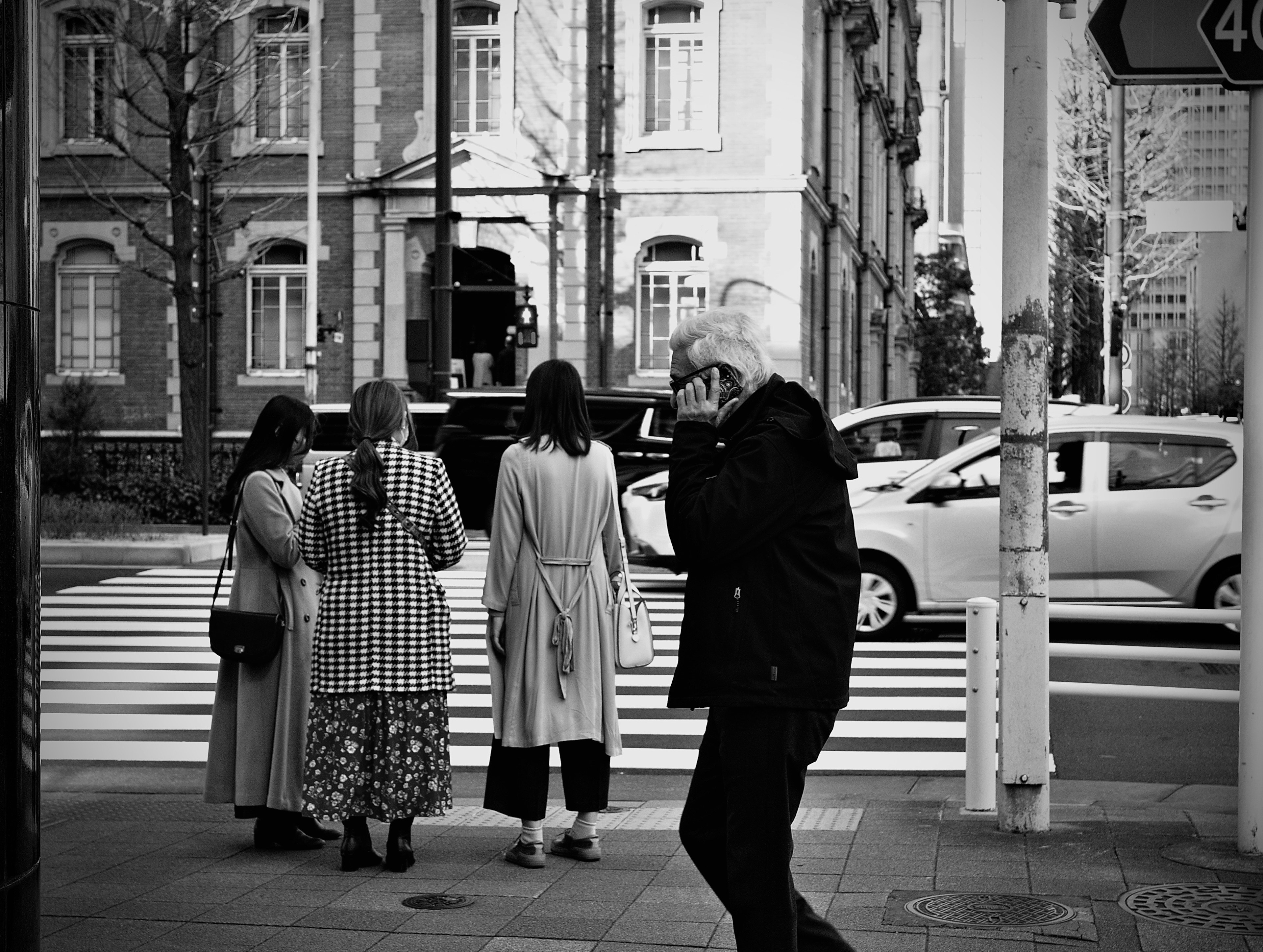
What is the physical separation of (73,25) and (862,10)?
18.0 metres

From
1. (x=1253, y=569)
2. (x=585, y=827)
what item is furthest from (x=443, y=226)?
(x=1253, y=569)

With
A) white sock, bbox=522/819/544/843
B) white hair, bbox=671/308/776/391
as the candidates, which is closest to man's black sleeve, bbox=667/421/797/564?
white hair, bbox=671/308/776/391

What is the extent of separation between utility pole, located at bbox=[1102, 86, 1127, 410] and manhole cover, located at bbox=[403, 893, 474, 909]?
25215 mm

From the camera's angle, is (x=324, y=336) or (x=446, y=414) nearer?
(x=446, y=414)

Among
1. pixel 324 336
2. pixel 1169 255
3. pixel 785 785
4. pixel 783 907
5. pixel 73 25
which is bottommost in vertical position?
pixel 783 907

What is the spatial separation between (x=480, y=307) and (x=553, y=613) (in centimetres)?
2717

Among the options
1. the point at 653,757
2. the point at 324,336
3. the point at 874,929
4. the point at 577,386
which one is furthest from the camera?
the point at 324,336

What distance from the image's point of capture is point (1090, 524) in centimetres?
1248

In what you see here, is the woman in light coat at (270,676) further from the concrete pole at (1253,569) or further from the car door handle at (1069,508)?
the car door handle at (1069,508)

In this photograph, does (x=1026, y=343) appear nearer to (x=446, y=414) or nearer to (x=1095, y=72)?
(x=446, y=414)

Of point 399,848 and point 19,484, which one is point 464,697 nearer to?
point 399,848

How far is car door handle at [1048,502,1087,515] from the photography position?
12484 millimetres

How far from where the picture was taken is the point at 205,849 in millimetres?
6371

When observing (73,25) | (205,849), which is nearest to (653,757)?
(205,849)
